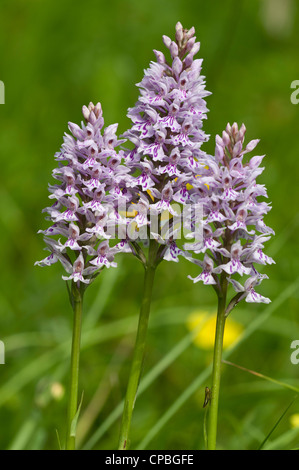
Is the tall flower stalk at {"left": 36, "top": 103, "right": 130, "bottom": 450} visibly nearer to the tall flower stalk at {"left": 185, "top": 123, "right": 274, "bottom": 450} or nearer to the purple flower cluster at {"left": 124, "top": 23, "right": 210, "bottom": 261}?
the purple flower cluster at {"left": 124, "top": 23, "right": 210, "bottom": 261}

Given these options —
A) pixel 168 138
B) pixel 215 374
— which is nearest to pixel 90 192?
pixel 168 138

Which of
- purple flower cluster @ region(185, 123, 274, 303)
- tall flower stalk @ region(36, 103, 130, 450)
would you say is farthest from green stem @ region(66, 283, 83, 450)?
purple flower cluster @ region(185, 123, 274, 303)

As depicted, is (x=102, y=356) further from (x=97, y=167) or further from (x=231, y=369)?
(x=97, y=167)

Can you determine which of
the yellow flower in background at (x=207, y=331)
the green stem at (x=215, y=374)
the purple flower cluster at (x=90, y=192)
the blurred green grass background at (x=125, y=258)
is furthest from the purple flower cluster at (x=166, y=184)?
the yellow flower in background at (x=207, y=331)

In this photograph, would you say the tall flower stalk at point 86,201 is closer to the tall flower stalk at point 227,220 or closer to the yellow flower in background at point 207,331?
the tall flower stalk at point 227,220

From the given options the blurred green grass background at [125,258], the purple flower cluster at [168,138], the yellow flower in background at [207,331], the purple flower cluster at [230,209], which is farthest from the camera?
the yellow flower in background at [207,331]

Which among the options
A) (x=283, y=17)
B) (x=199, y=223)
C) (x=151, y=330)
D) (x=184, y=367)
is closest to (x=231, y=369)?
(x=184, y=367)

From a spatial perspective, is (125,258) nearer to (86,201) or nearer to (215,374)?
(86,201)
